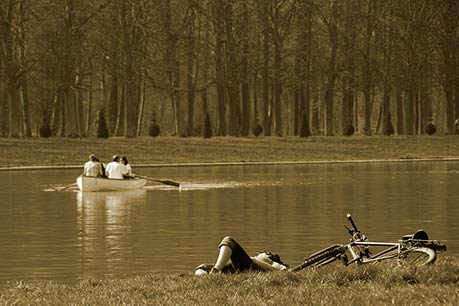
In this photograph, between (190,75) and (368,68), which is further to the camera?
(368,68)

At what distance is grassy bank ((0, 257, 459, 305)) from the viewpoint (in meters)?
12.5

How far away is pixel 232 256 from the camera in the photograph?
15578mm

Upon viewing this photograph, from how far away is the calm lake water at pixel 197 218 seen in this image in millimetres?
21703

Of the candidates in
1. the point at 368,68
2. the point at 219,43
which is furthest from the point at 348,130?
the point at 219,43

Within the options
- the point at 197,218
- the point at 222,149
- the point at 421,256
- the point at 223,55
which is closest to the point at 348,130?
the point at 223,55

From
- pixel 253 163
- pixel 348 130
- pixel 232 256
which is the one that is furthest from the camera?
pixel 348 130

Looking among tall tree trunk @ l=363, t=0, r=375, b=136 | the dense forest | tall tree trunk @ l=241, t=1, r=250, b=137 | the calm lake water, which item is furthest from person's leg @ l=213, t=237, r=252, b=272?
tall tree trunk @ l=363, t=0, r=375, b=136

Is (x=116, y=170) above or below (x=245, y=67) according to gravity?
below

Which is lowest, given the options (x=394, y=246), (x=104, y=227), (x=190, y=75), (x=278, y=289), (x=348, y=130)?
(x=104, y=227)

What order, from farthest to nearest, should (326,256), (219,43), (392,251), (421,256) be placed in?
(219,43) → (326,256) → (392,251) → (421,256)

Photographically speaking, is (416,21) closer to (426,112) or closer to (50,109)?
(426,112)

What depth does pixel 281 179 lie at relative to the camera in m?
52.4

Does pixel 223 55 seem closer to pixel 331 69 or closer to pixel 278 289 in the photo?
pixel 331 69

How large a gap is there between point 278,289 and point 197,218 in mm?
18288
